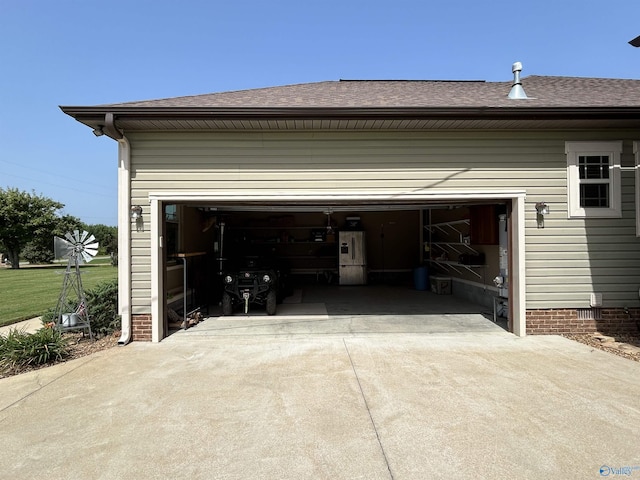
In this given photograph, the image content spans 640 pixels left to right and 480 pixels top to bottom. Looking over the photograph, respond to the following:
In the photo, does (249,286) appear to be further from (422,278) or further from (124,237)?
(422,278)

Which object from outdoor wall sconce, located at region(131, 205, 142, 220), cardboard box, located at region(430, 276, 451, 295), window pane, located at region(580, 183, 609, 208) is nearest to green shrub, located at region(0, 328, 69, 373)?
outdoor wall sconce, located at region(131, 205, 142, 220)

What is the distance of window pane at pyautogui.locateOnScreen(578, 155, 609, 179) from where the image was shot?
6266 mm

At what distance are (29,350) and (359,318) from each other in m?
5.52

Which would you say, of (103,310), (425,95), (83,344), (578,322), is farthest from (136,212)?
(578,322)

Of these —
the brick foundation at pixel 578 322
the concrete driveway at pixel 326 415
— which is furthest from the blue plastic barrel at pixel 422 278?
the concrete driveway at pixel 326 415

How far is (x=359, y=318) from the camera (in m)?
7.64

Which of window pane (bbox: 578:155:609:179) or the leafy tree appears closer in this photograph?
window pane (bbox: 578:155:609:179)

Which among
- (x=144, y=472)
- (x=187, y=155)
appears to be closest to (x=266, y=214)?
(x=187, y=155)

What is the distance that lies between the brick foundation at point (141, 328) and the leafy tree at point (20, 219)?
28.2m

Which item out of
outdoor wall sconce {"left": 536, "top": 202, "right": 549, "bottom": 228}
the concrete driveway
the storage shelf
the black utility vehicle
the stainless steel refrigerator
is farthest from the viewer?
the stainless steel refrigerator

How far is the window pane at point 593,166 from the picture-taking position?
627 centimetres

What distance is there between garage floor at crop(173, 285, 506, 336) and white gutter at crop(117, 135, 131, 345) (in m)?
1.05

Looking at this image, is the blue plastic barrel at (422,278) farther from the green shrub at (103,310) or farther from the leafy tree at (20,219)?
the leafy tree at (20,219)

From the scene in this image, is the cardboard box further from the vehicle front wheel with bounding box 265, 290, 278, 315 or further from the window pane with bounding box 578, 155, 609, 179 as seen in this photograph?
the vehicle front wheel with bounding box 265, 290, 278, 315
